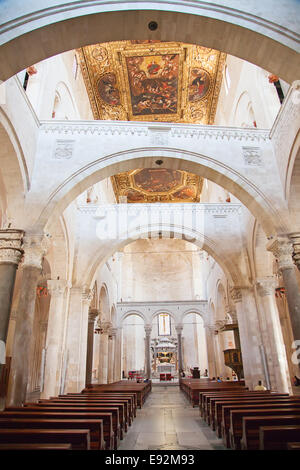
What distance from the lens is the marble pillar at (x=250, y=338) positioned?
10.1 meters

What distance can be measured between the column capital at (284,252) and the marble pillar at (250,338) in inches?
151

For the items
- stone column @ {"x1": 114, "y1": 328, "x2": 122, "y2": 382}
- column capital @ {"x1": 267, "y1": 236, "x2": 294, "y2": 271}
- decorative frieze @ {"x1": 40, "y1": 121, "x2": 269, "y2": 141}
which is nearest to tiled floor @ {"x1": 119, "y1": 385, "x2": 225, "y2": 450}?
column capital @ {"x1": 267, "y1": 236, "x2": 294, "y2": 271}

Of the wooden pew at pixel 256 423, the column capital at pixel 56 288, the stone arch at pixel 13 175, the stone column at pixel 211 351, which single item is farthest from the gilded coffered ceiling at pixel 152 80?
the wooden pew at pixel 256 423

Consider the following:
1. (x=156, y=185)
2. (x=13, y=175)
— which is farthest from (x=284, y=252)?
(x=156, y=185)

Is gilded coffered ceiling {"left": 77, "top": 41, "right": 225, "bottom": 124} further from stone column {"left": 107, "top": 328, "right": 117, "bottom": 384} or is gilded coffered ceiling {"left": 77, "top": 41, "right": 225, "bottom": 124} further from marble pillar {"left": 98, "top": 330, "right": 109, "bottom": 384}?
stone column {"left": 107, "top": 328, "right": 117, "bottom": 384}

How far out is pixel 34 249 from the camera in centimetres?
712

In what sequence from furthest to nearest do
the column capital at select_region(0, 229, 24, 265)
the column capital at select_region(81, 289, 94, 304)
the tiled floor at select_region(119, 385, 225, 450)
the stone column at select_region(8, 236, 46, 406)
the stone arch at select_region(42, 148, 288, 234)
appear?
the column capital at select_region(81, 289, 94, 304) < the stone arch at select_region(42, 148, 288, 234) < the column capital at select_region(0, 229, 24, 265) < the stone column at select_region(8, 236, 46, 406) < the tiled floor at select_region(119, 385, 225, 450)

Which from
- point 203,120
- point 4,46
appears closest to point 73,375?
point 4,46

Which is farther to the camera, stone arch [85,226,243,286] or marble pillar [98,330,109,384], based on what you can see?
marble pillar [98,330,109,384]

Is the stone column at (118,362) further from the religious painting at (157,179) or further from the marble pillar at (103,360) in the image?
the religious painting at (157,179)

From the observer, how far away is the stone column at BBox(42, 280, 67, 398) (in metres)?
9.61

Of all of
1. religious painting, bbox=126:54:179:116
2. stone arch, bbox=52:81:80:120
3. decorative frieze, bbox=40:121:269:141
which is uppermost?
religious painting, bbox=126:54:179:116

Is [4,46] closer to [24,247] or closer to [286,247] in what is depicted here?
[24,247]
